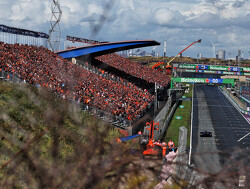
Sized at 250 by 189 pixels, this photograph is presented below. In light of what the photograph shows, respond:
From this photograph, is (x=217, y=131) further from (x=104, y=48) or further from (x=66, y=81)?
(x=66, y=81)

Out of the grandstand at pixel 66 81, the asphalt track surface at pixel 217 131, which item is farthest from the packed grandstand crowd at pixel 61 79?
the asphalt track surface at pixel 217 131

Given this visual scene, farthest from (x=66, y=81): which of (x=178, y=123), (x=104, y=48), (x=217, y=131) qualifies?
(x=104, y=48)

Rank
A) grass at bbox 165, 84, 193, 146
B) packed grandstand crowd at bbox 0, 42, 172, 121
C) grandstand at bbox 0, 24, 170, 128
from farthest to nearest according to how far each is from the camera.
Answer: grass at bbox 165, 84, 193, 146 < packed grandstand crowd at bbox 0, 42, 172, 121 < grandstand at bbox 0, 24, 170, 128

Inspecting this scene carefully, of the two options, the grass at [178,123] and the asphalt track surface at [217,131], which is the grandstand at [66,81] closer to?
the grass at [178,123]

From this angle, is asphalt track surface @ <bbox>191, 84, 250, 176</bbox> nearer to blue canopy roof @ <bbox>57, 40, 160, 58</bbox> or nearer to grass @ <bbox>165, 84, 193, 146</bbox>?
grass @ <bbox>165, 84, 193, 146</bbox>

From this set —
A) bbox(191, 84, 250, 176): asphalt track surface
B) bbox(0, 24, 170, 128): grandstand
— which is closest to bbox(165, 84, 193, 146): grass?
bbox(191, 84, 250, 176): asphalt track surface

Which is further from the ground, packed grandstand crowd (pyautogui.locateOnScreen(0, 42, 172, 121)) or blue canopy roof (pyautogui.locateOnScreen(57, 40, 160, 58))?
blue canopy roof (pyautogui.locateOnScreen(57, 40, 160, 58))

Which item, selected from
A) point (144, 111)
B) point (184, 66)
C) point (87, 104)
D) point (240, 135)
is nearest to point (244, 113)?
point (240, 135)

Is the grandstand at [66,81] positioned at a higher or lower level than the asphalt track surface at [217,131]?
higher

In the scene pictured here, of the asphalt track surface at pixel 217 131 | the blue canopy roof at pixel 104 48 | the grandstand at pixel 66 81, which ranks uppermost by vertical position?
the blue canopy roof at pixel 104 48

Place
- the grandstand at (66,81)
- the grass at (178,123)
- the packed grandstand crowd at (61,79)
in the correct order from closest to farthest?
the grandstand at (66,81) → the packed grandstand crowd at (61,79) → the grass at (178,123)

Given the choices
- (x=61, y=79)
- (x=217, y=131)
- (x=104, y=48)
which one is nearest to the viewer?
(x=61, y=79)

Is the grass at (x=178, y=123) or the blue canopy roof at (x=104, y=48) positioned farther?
the blue canopy roof at (x=104, y=48)

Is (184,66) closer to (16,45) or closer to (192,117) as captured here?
(192,117)
